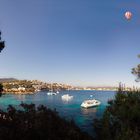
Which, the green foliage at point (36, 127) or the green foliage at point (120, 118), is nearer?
the green foliage at point (36, 127)

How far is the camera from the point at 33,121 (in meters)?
15.8

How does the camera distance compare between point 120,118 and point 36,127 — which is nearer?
point 36,127

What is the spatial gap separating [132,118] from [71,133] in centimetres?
555

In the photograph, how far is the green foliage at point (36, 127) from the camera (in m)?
15.1

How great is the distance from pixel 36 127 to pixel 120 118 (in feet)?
21.2

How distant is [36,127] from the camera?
15.3 m

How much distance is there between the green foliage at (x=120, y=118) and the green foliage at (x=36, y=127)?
7.67ft

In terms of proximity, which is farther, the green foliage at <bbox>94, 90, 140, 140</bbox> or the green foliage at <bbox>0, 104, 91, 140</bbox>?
the green foliage at <bbox>94, 90, 140, 140</bbox>

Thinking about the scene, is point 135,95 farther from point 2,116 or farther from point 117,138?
point 2,116

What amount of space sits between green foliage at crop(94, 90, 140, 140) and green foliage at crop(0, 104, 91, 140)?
2.34m

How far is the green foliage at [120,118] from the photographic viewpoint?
18384 millimetres

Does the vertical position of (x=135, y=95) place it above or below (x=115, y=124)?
above

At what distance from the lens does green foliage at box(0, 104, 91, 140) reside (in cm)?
1514

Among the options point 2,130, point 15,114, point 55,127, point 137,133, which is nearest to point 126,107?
point 137,133
